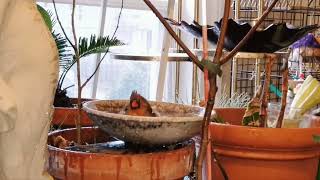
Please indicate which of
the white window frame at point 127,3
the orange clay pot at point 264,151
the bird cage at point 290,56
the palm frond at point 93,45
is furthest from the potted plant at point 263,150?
the white window frame at point 127,3

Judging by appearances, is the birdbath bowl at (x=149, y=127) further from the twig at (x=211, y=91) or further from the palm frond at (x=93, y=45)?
the palm frond at (x=93, y=45)

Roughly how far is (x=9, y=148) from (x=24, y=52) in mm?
87

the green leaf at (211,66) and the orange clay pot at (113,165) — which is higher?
the green leaf at (211,66)

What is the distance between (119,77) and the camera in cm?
207

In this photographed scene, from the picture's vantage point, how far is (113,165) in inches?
23.4

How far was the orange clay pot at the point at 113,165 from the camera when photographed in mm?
594

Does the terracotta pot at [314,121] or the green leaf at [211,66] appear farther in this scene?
the terracotta pot at [314,121]

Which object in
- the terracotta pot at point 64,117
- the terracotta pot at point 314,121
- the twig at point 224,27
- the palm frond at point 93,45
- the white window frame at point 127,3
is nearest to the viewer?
the twig at point 224,27

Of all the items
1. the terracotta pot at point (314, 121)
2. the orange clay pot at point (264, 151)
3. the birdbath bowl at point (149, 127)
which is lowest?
the orange clay pot at point (264, 151)

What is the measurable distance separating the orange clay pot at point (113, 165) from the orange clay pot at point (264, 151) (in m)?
0.16

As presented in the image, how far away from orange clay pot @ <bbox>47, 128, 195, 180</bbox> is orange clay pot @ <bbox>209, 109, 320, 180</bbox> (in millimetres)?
160

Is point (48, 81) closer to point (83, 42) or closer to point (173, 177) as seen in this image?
point (173, 177)

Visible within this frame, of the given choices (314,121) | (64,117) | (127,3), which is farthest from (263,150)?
(127,3)

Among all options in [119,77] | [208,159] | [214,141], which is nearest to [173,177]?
[208,159]
